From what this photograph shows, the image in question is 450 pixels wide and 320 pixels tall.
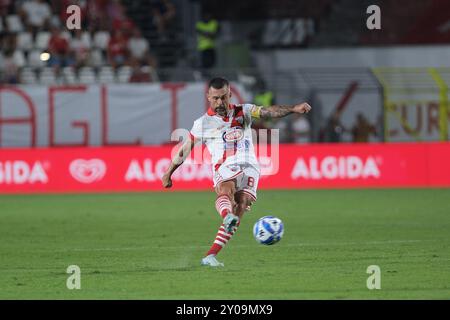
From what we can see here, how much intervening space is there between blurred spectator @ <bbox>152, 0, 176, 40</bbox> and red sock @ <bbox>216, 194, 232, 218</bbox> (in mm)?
20831

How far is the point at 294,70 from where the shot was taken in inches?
1233

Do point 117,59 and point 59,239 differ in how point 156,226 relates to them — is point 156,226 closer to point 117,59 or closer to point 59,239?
point 59,239

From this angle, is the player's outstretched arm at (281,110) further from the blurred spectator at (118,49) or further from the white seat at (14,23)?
the white seat at (14,23)

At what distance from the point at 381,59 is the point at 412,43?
1.30 metres

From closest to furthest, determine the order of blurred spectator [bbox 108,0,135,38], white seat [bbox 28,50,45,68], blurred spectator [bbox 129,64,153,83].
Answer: blurred spectator [bbox 129,64,153,83] < white seat [bbox 28,50,45,68] < blurred spectator [bbox 108,0,135,38]

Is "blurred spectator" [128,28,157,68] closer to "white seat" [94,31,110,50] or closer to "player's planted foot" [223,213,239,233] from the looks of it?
"white seat" [94,31,110,50]

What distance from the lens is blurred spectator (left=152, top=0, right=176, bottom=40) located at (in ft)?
107

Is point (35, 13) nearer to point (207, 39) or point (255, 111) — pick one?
point (207, 39)

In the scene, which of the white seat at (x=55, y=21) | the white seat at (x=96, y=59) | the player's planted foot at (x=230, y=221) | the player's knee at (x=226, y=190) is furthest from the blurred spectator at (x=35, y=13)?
the player's planted foot at (x=230, y=221)

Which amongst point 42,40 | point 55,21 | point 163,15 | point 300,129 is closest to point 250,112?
point 300,129

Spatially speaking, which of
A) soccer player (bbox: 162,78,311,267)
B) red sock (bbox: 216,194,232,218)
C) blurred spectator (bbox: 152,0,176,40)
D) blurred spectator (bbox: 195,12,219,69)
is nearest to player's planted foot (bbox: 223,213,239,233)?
red sock (bbox: 216,194,232,218)

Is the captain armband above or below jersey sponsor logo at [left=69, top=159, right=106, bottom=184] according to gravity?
below

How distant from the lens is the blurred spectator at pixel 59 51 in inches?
1134

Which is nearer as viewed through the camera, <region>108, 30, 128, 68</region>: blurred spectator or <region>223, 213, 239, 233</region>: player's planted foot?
<region>223, 213, 239, 233</region>: player's planted foot
